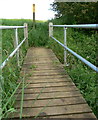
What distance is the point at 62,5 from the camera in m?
8.73

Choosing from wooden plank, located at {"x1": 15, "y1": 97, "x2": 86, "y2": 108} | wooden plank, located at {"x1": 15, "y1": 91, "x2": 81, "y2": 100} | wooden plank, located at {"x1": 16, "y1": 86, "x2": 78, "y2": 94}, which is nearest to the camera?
wooden plank, located at {"x1": 15, "y1": 97, "x2": 86, "y2": 108}

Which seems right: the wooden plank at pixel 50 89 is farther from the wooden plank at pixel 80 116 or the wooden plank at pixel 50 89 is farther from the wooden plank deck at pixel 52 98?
the wooden plank at pixel 80 116

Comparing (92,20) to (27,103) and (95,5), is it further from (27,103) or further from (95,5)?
(27,103)

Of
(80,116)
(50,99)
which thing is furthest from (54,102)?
(80,116)

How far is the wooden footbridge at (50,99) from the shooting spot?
1.73 meters

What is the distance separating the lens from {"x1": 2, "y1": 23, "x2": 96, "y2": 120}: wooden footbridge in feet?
5.67

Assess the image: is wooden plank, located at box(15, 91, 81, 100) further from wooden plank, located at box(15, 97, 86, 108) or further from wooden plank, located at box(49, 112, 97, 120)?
wooden plank, located at box(49, 112, 97, 120)

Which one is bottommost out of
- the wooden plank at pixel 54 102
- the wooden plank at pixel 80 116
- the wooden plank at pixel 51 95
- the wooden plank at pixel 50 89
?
the wooden plank at pixel 80 116

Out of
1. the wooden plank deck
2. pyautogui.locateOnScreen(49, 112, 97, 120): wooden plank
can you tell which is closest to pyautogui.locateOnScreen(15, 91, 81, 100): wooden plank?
the wooden plank deck

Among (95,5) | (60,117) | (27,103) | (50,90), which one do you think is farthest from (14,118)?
(95,5)

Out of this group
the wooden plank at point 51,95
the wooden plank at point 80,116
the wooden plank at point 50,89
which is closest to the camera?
the wooden plank at point 80,116

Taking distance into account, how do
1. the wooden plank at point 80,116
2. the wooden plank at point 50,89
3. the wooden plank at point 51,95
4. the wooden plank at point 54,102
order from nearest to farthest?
1. the wooden plank at point 80,116
2. the wooden plank at point 54,102
3. the wooden plank at point 51,95
4. the wooden plank at point 50,89

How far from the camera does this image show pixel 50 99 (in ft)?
6.73

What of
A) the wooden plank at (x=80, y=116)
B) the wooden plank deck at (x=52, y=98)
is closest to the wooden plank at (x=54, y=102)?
the wooden plank deck at (x=52, y=98)
